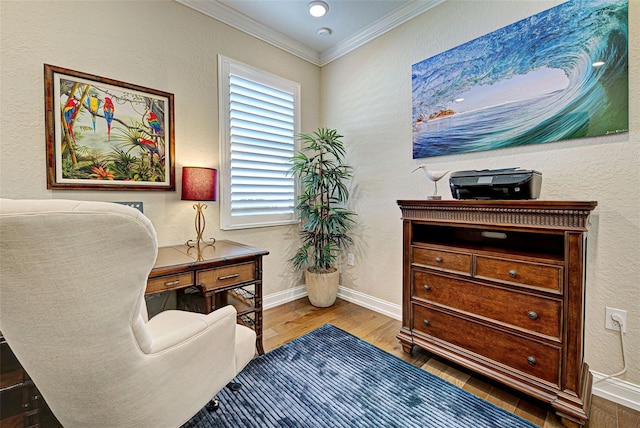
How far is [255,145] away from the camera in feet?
8.84

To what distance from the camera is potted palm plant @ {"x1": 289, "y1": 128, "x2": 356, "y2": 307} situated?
9.15 feet

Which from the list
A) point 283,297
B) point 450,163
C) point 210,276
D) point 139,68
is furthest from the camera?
point 283,297

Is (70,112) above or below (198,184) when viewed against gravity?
above

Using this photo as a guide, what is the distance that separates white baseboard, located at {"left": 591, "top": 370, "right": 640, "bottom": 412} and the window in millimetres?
2604

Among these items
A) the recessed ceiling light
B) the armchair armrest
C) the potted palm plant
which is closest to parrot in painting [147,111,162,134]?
the potted palm plant

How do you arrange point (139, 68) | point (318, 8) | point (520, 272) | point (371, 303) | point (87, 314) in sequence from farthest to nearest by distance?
point (371, 303), point (318, 8), point (139, 68), point (520, 272), point (87, 314)

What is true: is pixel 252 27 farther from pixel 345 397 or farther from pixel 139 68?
pixel 345 397

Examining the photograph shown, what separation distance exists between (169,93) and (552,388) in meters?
3.13

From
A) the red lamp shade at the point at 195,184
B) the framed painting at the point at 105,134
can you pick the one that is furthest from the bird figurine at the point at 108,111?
the red lamp shade at the point at 195,184

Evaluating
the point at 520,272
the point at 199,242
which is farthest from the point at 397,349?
the point at 199,242

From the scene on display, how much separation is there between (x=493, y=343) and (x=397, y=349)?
69cm

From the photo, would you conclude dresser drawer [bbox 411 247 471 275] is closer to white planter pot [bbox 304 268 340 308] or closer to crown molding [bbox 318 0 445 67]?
white planter pot [bbox 304 268 340 308]

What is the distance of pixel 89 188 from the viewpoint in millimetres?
1848

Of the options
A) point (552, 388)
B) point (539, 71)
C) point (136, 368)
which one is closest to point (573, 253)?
point (552, 388)
